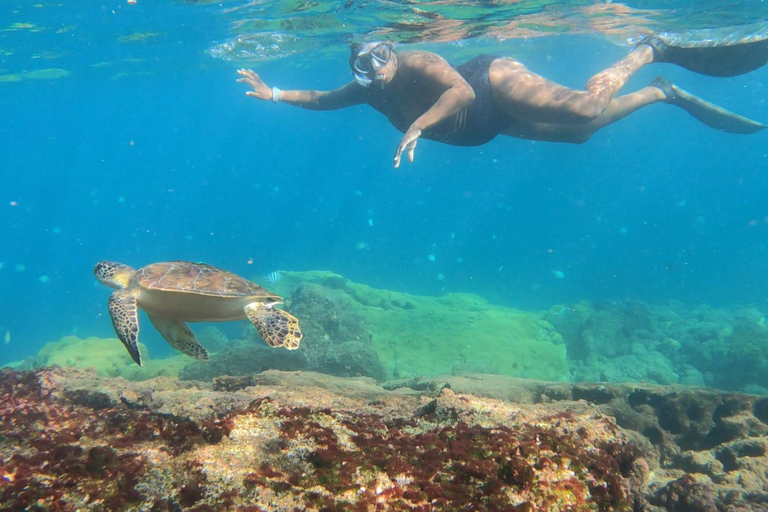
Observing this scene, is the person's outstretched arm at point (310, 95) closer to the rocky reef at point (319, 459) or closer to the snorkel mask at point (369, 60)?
the snorkel mask at point (369, 60)

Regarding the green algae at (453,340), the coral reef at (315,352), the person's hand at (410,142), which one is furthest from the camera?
the green algae at (453,340)

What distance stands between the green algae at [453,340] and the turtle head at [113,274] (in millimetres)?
7774

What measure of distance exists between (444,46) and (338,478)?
2218 centimetres

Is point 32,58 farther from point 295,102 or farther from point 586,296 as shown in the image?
point 586,296

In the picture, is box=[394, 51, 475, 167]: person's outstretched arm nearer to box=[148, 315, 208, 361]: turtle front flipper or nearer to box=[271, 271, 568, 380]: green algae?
box=[148, 315, 208, 361]: turtle front flipper

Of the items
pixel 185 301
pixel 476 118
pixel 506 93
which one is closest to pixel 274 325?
pixel 185 301

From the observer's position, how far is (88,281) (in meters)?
37.7

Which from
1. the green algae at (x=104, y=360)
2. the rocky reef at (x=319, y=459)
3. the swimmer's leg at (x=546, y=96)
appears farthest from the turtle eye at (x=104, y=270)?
the green algae at (x=104, y=360)

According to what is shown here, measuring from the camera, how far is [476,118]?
588cm

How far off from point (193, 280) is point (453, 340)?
993 cm

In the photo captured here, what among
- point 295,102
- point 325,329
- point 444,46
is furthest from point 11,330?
point 444,46

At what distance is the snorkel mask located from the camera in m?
6.17

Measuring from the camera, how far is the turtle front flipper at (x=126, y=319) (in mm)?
3405

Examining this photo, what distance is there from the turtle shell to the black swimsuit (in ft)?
11.6
